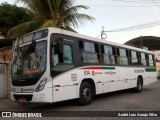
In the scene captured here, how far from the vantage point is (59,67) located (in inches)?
401

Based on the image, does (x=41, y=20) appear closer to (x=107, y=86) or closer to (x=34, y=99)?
(x=107, y=86)

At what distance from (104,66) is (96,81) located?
1084mm

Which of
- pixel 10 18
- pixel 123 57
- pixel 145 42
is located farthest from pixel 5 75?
pixel 145 42

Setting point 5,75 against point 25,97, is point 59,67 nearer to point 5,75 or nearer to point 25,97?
point 25,97

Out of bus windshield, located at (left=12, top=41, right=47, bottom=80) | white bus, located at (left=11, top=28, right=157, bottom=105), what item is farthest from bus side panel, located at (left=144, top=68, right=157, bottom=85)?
bus windshield, located at (left=12, top=41, right=47, bottom=80)

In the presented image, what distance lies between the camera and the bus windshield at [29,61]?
32.6 feet

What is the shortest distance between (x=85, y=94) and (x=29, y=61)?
2.64 meters

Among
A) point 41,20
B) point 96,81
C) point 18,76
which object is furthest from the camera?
point 41,20

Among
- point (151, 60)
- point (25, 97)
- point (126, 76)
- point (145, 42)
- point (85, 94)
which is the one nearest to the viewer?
point (25, 97)

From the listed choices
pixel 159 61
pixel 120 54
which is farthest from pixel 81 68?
pixel 159 61

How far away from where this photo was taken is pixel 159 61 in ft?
126

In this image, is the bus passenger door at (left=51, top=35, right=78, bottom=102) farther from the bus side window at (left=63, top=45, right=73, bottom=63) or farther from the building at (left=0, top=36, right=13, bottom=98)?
the building at (left=0, top=36, right=13, bottom=98)

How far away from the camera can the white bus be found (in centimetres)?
982

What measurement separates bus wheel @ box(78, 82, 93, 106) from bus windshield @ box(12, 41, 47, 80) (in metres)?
2.13
